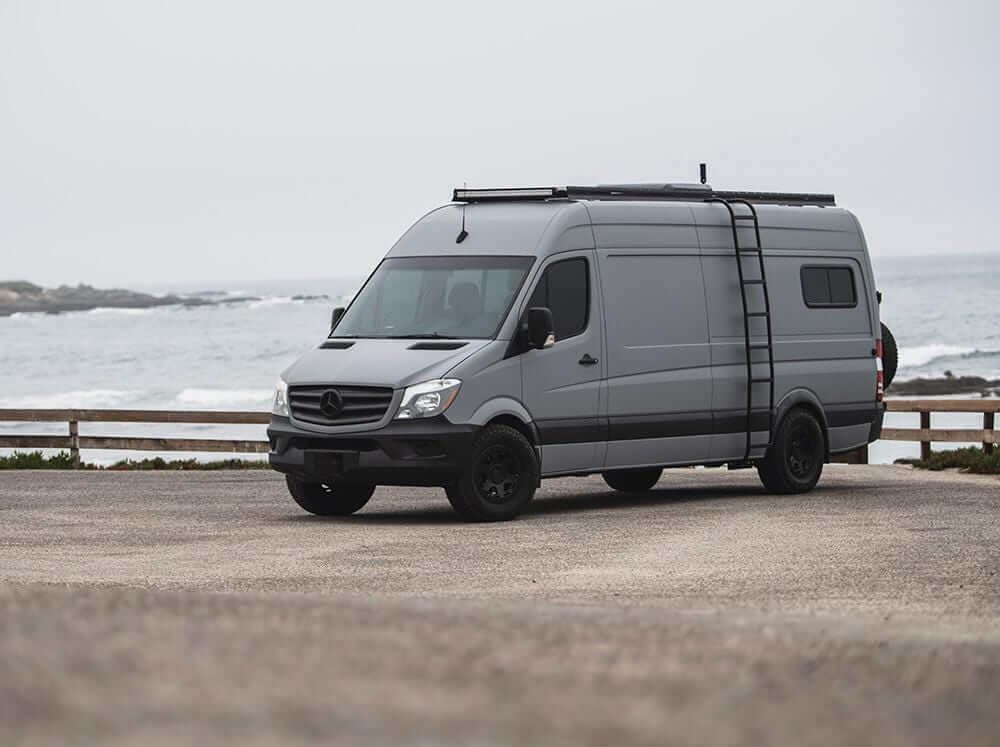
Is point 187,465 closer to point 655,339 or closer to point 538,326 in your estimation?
point 655,339

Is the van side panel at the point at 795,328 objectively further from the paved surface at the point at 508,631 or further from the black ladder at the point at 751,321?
the paved surface at the point at 508,631

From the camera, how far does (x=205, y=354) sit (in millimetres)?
78188


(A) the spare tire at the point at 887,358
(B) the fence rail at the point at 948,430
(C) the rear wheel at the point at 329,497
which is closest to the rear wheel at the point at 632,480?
(A) the spare tire at the point at 887,358

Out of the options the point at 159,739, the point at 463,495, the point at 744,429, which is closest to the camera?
the point at 159,739

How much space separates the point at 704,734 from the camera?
5168 millimetres

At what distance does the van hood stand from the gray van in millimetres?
19

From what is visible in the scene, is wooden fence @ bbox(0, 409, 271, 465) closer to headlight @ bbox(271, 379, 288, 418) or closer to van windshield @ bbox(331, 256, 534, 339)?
van windshield @ bbox(331, 256, 534, 339)

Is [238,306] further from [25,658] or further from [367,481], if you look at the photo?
[25,658]

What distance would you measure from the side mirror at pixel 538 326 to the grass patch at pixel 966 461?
7897 mm

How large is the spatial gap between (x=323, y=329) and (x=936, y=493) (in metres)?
75.8

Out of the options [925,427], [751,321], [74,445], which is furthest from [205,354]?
[751,321]

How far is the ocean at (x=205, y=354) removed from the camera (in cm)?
5684

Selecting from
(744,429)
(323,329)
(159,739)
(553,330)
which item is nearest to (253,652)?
(159,739)

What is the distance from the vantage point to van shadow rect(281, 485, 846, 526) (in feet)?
55.3
